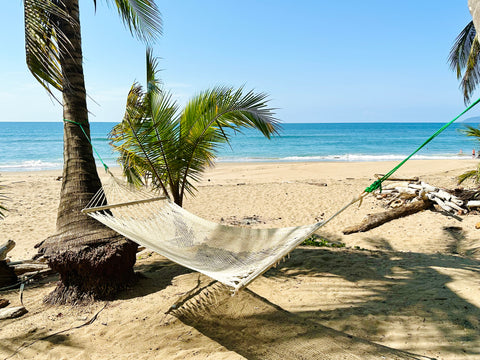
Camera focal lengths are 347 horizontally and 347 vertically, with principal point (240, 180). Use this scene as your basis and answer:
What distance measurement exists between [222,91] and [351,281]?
2.13 m

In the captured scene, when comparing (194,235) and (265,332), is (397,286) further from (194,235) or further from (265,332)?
(194,235)

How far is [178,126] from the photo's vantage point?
3.71 metres

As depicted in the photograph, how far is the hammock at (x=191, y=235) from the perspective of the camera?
216 centimetres

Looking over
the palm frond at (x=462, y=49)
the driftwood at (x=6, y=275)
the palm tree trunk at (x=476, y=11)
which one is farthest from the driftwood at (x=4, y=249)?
the palm frond at (x=462, y=49)

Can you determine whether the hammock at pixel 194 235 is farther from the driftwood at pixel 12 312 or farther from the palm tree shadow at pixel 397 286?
the driftwood at pixel 12 312

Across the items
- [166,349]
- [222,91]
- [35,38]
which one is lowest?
[166,349]

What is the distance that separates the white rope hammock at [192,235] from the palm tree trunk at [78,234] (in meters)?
0.17

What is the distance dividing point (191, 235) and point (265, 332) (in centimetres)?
97

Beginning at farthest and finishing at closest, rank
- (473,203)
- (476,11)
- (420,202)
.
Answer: (420,202) < (473,203) < (476,11)

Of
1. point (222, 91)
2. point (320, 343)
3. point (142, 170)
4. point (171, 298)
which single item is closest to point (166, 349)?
point (171, 298)

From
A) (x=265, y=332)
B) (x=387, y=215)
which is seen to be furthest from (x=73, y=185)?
(x=387, y=215)

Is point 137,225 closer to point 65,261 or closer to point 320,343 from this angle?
point 65,261

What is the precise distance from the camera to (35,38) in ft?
7.97

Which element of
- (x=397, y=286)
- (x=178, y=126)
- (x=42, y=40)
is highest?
(x=42, y=40)
